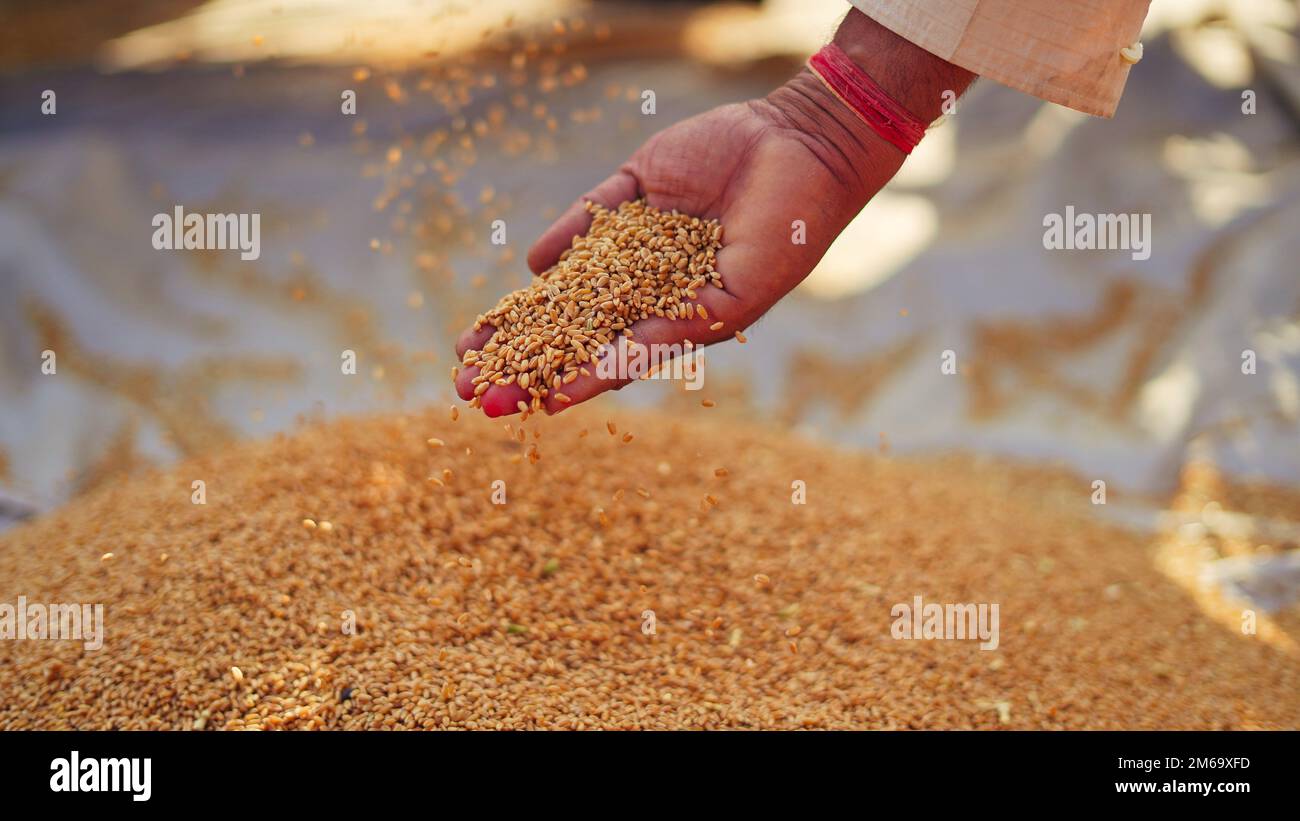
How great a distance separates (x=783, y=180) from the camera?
209 centimetres

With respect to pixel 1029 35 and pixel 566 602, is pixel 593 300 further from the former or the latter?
pixel 1029 35

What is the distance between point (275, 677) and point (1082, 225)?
3.87 meters

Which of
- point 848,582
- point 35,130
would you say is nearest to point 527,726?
point 848,582

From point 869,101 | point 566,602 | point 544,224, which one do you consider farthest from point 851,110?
point 544,224

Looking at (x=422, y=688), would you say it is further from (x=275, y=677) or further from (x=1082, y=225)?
(x=1082, y=225)

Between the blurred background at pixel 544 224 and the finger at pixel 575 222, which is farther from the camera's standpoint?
the blurred background at pixel 544 224

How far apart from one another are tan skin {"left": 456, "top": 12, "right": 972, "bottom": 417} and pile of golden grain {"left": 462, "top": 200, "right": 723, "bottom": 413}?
1.1 inches

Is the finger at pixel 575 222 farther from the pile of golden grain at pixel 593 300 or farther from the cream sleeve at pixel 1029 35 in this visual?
the cream sleeve at pixel 1029 35

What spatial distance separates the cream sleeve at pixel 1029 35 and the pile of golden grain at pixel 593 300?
587mm

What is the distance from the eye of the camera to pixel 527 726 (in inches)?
76.8

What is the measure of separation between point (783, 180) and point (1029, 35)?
0.55m

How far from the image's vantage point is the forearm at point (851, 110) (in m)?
2.04

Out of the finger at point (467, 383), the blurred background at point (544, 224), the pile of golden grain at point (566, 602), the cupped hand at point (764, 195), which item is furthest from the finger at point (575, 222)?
the blurred background at point (544, 224)

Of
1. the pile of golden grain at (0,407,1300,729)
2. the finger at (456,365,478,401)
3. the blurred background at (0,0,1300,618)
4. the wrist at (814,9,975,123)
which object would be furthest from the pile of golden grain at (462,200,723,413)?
the blurred background at (0,0,1300,618)
